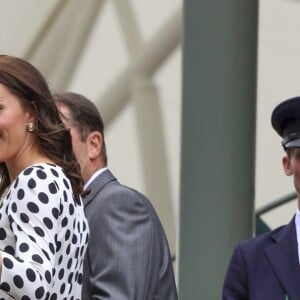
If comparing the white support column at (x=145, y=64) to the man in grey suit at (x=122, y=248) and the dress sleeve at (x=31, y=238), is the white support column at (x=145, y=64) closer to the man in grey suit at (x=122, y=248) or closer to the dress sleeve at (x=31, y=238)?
the man in grey suit at (x=122, y=248)

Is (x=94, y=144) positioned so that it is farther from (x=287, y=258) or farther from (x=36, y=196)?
(x=36, y=196)

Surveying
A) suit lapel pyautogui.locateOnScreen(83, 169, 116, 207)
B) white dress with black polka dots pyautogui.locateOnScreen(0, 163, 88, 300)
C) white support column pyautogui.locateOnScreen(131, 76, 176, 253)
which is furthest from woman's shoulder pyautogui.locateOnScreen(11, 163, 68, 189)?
white support column pyautogui.locateOnScreen(131, 76, 176, 253)

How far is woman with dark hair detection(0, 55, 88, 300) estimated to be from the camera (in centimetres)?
296

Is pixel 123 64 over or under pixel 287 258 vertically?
over

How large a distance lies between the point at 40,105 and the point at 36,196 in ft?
0.92

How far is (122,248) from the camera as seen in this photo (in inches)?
156

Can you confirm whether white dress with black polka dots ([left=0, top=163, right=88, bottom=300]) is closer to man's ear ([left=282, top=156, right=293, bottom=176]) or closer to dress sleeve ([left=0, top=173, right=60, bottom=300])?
dress sleeve ([left=0, top=173, right=60, bottom=300])

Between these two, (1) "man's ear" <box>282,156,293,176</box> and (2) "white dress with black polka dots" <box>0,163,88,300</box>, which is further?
(1) "man's ear" <box>282,156,293,176</box>

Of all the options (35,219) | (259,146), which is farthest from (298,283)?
(259,146)

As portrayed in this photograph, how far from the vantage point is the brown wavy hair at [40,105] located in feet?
10.4

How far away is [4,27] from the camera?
29.7 ft

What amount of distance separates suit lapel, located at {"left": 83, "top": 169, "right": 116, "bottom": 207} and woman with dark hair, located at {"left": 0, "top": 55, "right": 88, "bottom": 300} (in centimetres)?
77

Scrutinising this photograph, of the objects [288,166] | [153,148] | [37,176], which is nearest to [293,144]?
[288,166]

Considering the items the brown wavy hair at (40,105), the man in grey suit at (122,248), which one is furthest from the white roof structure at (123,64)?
the brown wavy hair at (40,105)
